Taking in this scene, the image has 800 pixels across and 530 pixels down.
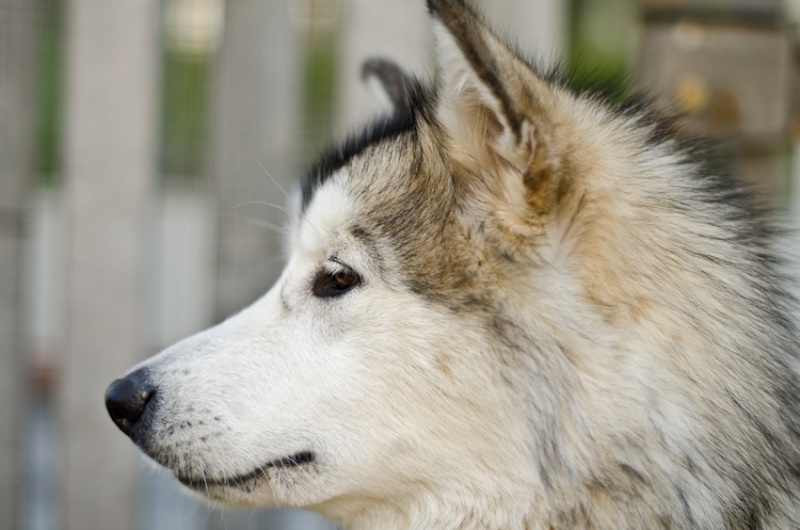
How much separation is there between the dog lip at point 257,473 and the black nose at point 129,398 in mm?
173

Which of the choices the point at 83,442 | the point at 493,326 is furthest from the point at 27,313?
the point at 493,326

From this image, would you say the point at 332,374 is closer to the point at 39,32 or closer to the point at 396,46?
the point at 396,46

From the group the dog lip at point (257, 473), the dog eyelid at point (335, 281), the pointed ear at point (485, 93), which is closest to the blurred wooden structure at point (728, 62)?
the pointed ear at point (485, 93)

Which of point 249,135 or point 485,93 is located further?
point 249,135

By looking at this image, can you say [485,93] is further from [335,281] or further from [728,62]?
[728,62]

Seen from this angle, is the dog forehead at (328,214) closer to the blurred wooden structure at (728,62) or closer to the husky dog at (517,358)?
the husky dog at (517,358)

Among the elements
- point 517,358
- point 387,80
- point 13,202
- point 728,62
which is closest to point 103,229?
point 13,202

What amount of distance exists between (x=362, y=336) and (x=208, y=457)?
1.48 feet

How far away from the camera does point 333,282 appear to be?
80.1 inches

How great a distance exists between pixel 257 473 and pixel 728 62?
2491 millimetres

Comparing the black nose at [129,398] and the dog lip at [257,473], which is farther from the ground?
the black nose at [129,398]

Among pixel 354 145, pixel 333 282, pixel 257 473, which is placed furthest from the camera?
pixel 354 145

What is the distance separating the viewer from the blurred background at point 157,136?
9.66ft

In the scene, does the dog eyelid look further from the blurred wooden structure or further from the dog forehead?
the blurred wooden structure
